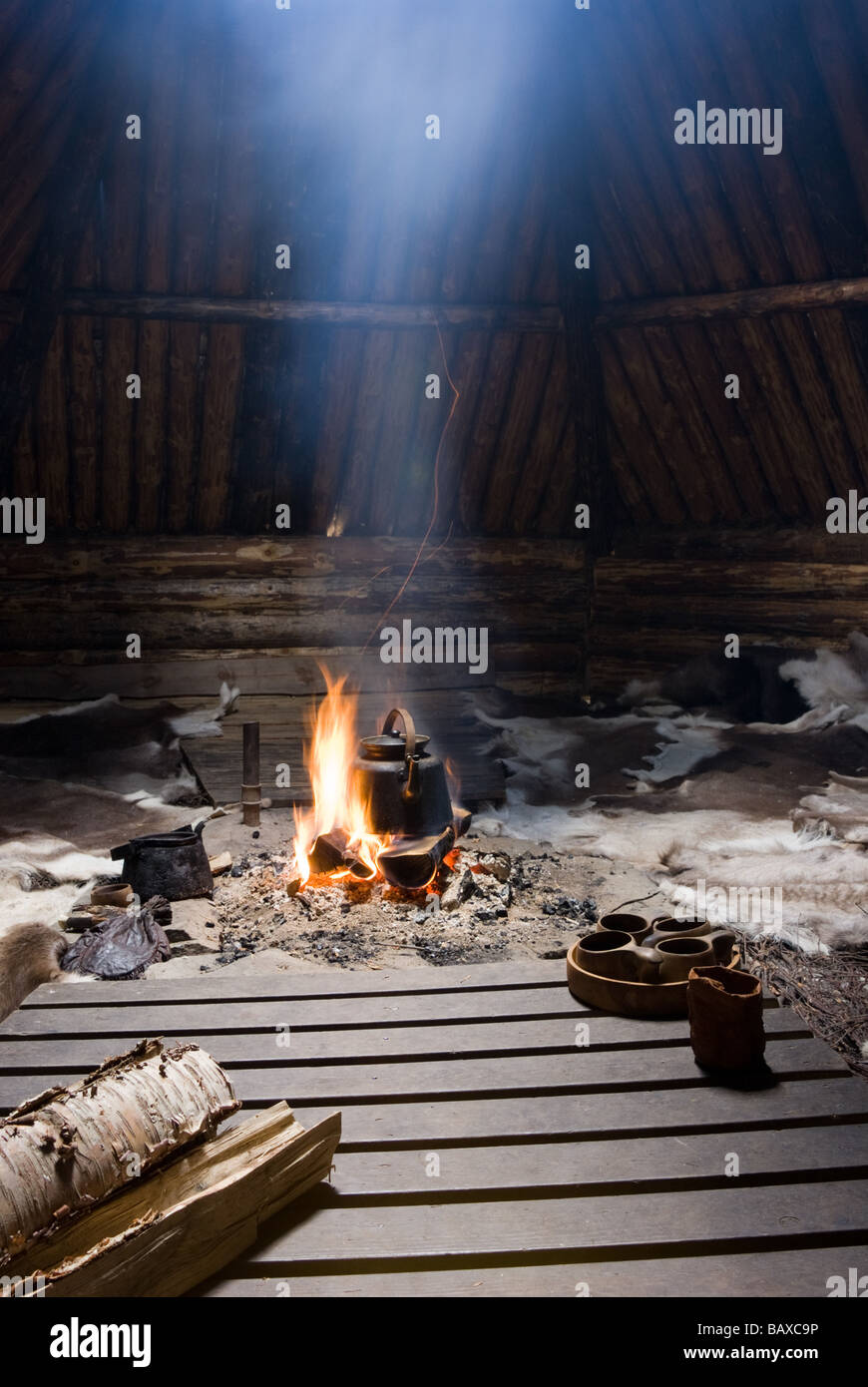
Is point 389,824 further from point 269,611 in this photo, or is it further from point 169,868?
point 269,611

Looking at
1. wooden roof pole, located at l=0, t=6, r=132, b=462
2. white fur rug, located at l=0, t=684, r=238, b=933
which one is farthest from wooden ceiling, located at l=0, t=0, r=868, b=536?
white fur rug, located at l=0, t=684, r=238, b=933

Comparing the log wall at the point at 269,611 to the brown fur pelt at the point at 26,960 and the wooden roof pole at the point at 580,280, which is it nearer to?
the wooden roof pole at the point at 580,280

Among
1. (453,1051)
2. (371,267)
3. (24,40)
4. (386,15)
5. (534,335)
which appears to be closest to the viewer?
(453,1051)

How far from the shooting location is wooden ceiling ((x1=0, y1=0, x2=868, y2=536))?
579cm

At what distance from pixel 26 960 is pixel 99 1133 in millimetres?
1686

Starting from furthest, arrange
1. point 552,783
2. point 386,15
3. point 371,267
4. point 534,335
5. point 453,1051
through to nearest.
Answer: point 534,335
point 371,267
point 552,783
point 386,15
point 453,1051

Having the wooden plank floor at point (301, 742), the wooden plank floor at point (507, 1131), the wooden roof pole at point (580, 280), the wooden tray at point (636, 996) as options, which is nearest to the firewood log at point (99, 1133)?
the wooden plank floor at point (507, 1131)

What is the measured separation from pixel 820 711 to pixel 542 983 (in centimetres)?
437

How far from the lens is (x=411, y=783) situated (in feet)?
14.6

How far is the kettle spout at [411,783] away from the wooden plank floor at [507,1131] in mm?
1202

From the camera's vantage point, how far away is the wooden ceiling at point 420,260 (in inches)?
228

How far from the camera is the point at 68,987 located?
3.21m
